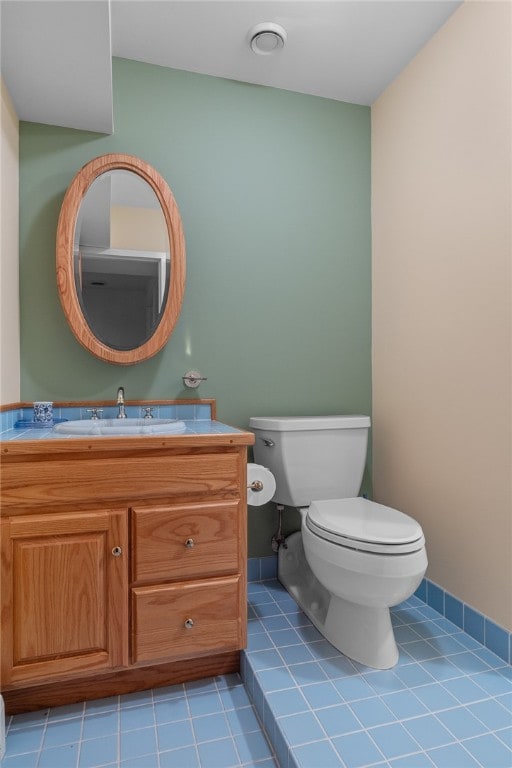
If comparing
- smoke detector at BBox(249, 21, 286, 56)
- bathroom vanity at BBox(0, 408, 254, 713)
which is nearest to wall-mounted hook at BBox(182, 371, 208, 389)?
bathroom vanity at BBox(0, 408, 254, 713)

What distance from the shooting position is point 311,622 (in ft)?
5.59

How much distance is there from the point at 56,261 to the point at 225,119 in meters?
0.99

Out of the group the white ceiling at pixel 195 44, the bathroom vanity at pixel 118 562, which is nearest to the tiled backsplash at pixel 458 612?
the bathroom vanity at pixel 118 562

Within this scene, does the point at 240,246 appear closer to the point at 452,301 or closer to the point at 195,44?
the point at 195,44

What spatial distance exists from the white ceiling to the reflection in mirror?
0.29 metres

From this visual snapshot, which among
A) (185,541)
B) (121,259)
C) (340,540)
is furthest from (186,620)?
(121,259)

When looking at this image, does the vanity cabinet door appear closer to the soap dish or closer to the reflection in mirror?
the soap dish

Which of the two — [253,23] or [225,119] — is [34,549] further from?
[253,23]

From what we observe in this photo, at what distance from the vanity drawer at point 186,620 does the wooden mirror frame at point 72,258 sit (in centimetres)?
90

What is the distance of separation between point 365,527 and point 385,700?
1.54 ft

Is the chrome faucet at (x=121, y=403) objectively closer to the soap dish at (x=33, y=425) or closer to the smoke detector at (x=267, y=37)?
the soap dish at (x=33, y=425)

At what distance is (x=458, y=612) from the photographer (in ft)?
5.52

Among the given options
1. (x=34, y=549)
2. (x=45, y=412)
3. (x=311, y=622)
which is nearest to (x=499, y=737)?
(x=311, y=622)

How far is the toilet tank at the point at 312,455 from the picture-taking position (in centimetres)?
186
